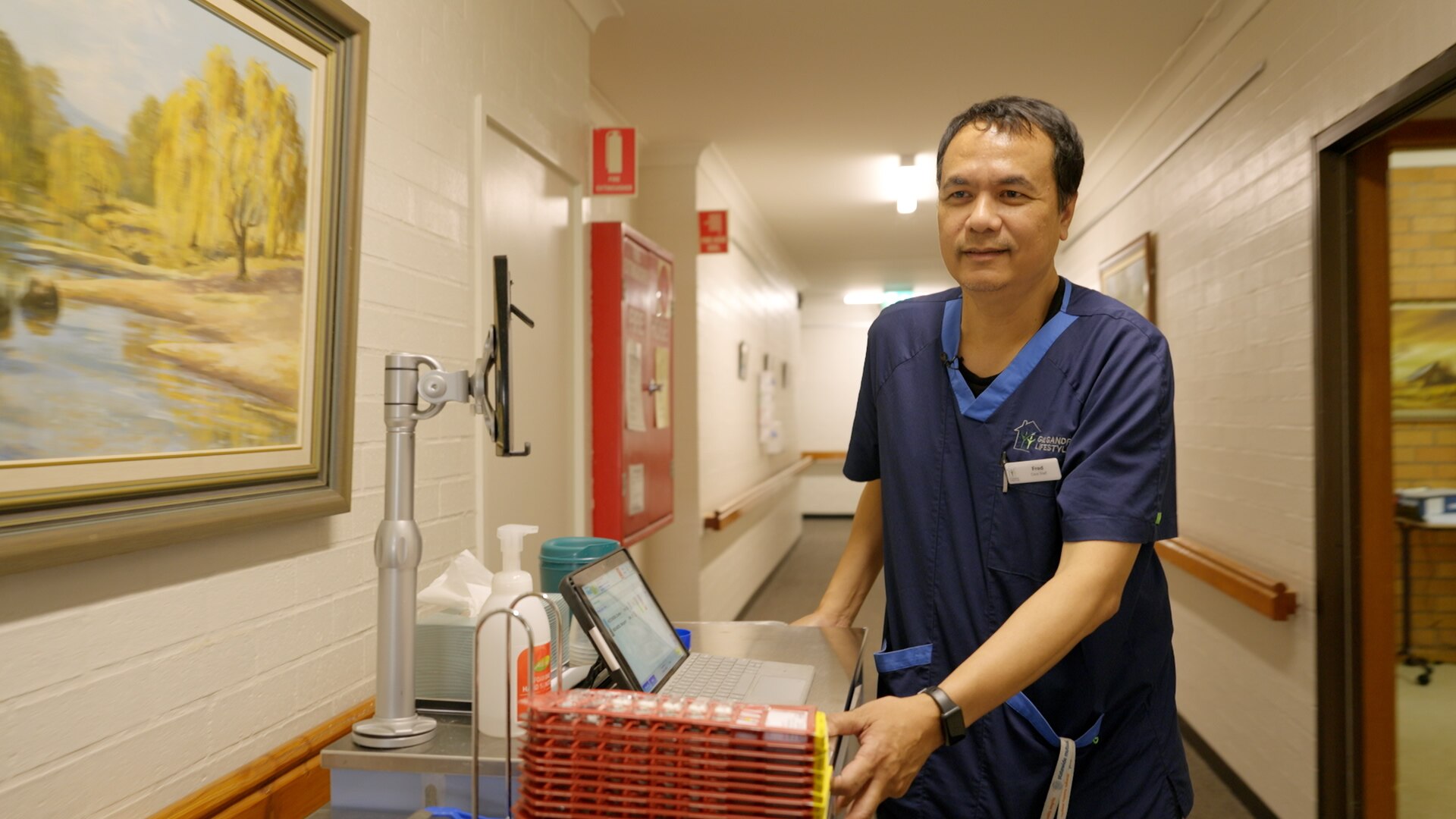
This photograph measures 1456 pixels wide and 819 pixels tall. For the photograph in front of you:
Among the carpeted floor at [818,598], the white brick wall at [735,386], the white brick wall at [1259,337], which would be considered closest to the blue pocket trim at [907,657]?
the carpeted floor at [818,598]

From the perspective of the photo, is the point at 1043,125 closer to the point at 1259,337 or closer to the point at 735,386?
the point at 1259,337

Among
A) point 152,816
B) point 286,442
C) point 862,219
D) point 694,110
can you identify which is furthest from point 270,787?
point 862,219

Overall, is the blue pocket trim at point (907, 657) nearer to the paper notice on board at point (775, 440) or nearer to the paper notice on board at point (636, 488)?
the paper notice on board at point (636, 488)

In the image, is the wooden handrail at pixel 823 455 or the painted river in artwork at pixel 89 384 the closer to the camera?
the painted river in artwork at pixel 89 384

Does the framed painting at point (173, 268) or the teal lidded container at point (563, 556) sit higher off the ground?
the framed painting at point (173, 268)

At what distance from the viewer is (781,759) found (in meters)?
0.74

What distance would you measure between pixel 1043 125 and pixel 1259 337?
2564 mm

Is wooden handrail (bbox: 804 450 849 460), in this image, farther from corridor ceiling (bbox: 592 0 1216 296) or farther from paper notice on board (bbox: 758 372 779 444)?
corridor ceiling (bbox: 592 0 1216 296)

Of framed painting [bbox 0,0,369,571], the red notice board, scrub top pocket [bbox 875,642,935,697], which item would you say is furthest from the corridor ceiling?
scrub top pocket [bbox 875,642,935,697]

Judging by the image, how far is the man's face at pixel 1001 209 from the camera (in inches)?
54.3

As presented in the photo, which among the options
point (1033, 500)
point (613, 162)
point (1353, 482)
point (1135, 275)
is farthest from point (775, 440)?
point (1033, 500)

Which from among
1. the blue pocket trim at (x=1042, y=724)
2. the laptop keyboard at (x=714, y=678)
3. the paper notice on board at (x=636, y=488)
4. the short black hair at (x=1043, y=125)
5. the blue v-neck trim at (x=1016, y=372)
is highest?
the short black hair at (x=1043, y=125)

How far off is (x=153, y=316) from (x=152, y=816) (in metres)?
0.72

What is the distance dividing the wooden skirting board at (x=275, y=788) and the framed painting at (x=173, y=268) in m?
0.41
